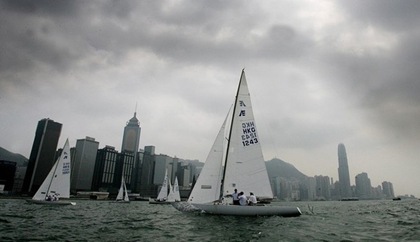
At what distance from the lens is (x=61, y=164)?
4841 cm

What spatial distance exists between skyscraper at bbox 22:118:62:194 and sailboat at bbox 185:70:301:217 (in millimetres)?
184555

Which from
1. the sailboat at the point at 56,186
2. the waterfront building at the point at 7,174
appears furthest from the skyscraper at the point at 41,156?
the sailboat at the point at 56,186

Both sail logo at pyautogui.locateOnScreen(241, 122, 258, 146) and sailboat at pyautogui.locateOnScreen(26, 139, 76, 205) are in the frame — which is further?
sailboat at pyautogui.locateOnScreen(26, 139, 76, 205)

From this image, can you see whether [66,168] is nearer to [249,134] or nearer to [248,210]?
[249,134]

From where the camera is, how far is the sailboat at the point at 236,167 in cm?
2660

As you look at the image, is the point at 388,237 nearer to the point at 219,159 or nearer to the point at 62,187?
the point at 219,159

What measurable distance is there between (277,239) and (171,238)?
17.9 feet

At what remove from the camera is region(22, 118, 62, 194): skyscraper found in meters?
178

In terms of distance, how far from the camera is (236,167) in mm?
27516

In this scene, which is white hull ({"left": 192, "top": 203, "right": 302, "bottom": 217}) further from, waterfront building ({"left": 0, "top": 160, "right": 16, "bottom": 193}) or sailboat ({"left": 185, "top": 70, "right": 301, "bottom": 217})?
waterfront building ({"left": 0, "top": 160, "right": 16, "bottom": 193})

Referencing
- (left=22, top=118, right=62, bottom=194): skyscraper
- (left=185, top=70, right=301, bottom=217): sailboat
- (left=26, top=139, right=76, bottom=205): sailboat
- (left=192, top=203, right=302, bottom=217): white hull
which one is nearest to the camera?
(left=192, top=203, right=302, bottom=217): white hull

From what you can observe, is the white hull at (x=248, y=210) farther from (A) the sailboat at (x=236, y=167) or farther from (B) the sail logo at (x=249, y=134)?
(B) the sail logo at (x=249, y=134)

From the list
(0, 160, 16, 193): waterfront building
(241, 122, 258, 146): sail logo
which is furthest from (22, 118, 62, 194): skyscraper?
(241, 122, 258, 146): sail logo

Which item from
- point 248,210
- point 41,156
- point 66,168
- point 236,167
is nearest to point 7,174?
point 41,156
